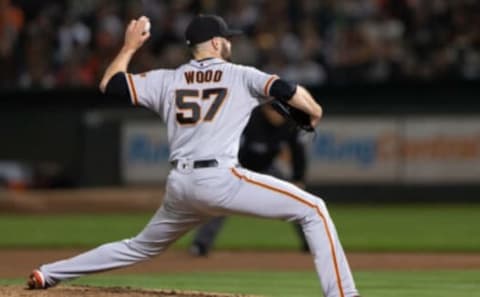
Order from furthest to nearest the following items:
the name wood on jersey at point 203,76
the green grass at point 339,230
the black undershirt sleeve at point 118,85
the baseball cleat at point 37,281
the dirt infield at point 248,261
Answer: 1. the green grass at point 339,230
2. the dirt infield at point 248,261
3. the baseball cleat at point 37,281
4. the black undershirt sleeve at point 118,85
5. the name wood on jersey at point 203,76

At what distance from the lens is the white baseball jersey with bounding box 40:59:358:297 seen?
7.29 meters

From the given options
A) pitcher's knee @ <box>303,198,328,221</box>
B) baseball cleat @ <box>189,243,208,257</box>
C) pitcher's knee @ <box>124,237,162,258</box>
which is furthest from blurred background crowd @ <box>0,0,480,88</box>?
pitcher's knee @ <box>303,198,328,221</box>

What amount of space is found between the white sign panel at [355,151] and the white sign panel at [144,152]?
2497mm

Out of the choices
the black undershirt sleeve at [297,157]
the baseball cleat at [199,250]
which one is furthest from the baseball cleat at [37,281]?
the black undershirt sleeve at [297,157]

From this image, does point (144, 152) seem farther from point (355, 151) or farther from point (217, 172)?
point (217, 172)

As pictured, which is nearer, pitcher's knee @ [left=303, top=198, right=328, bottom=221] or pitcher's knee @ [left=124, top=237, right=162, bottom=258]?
pitcher's knee @ [left=303, top=198, right=328, bottom=221]

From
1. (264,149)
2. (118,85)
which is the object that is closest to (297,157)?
(264,149)

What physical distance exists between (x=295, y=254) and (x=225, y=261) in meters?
1.13

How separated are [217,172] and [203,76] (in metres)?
0.64

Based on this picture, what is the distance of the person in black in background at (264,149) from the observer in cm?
1281

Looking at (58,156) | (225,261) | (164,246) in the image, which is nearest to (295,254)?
(225,261)

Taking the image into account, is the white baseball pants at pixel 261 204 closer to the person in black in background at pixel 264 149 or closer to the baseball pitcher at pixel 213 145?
the baseball pitcher at pixel 213 145

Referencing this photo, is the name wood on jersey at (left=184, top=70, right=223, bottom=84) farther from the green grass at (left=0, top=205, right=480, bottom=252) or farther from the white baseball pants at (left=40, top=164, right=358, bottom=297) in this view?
the green grass at (left=0, top=205, right=480, bottom=252)

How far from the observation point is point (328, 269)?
23.7 ft
